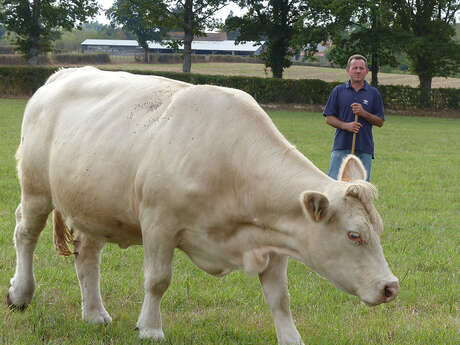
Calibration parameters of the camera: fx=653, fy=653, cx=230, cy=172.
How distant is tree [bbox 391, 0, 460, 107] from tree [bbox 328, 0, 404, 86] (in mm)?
979

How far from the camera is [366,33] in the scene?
42.2m

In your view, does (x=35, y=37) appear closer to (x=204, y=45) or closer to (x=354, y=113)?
(x=354, y=113)

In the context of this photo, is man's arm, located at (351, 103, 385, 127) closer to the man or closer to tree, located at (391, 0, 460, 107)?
the man

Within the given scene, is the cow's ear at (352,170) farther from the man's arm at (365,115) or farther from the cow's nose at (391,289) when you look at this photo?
the man's arm at (365,115)

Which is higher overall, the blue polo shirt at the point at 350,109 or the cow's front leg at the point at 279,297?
the blue polo shirt at the point at 350,109

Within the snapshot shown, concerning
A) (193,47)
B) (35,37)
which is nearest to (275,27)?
(35,37)

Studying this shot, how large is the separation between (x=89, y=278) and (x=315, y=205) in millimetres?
2358

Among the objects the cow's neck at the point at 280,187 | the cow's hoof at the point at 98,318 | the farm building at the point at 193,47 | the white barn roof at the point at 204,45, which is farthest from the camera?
the white barn roof at the point at 204,45

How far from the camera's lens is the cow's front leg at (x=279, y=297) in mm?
4824

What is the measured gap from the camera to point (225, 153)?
4.62 metres

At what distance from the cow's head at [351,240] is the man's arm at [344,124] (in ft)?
12.8

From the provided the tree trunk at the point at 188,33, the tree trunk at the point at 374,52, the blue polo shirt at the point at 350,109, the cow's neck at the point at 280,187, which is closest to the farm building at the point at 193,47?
the tree trunk at the point at 188,33

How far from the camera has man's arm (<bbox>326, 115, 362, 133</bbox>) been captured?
8.08 m

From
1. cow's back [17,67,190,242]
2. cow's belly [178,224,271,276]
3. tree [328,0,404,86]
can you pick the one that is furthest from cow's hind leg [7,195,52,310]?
tree [328,0,404,86]
